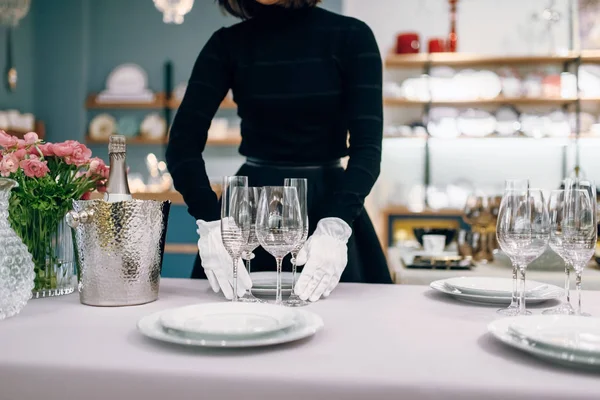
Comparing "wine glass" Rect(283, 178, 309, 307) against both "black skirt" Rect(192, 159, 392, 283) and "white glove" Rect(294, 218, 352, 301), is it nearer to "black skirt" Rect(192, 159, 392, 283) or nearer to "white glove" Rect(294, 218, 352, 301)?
"white glove" Rect(294, 218, 352, 301)

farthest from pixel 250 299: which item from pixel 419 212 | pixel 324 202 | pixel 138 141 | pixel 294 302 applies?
pixel 138 141

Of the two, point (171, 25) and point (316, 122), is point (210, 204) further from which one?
point (171, 25)

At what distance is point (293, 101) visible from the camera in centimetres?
153

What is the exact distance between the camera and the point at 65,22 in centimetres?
512

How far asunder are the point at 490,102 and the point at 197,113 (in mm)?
3319

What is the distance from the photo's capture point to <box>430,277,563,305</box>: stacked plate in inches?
38.2

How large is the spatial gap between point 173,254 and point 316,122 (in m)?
2.29

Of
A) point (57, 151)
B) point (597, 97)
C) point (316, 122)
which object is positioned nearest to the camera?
point (57, 151)

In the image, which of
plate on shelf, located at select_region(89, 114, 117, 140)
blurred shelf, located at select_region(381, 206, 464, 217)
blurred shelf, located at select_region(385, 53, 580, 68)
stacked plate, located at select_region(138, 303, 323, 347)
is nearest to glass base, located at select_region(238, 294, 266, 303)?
stacked plate, located at select_region(138, 303, 323, 347)

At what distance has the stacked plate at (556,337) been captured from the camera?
1.96 ft

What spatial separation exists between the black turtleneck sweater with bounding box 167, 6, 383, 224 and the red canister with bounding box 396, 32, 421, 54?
2.95 metres

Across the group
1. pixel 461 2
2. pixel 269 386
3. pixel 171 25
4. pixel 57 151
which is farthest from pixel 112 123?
pixel 269 386

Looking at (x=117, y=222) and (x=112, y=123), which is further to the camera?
(x=112, y=123)

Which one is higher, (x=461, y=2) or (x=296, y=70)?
(x=461, y=2)
